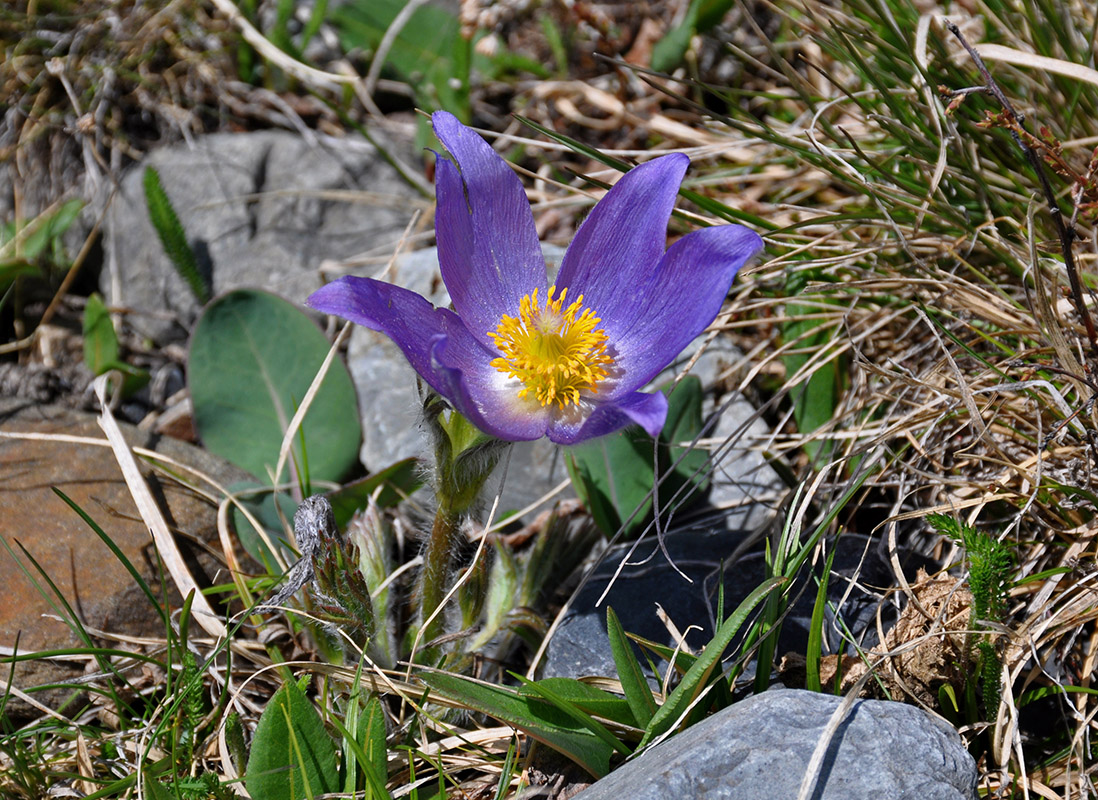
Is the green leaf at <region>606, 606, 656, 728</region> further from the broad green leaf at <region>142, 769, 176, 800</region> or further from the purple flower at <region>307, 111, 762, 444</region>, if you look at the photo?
the broad green leaf at <region>142, 769, 176, 800</region>

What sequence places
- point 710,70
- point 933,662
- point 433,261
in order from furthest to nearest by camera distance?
point 710,70
point 433,261
point 933,662

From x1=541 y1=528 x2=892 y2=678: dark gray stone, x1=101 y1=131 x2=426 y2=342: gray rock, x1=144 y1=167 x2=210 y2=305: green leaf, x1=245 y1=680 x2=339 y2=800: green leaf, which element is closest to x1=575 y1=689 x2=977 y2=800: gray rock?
x1=541 y1=528 x2=892 y2=678: dark gray stone

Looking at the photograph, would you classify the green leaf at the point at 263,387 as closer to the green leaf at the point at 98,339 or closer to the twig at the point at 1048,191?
the green leaf at the point at 98,339

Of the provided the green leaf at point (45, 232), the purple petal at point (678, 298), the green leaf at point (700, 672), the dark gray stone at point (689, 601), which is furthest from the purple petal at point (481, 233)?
the green leaf at point (45, 232)

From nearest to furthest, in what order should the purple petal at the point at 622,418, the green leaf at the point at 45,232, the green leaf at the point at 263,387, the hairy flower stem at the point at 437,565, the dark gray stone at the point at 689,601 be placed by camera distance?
the purple petal at the point at 622,418 < the hairy flower stem at the point at 437,565 < the dark gray stone at the point at 689,601 < the green leaf at the point at 263,387 < the green leaf at the point at 45,232

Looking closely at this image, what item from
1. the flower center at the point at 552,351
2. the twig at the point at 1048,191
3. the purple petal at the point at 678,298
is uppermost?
the twig at the point at 1048,191

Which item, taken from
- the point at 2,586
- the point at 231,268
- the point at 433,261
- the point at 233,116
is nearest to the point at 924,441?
the point at 433,261

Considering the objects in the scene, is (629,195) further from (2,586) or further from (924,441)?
(2,586)
